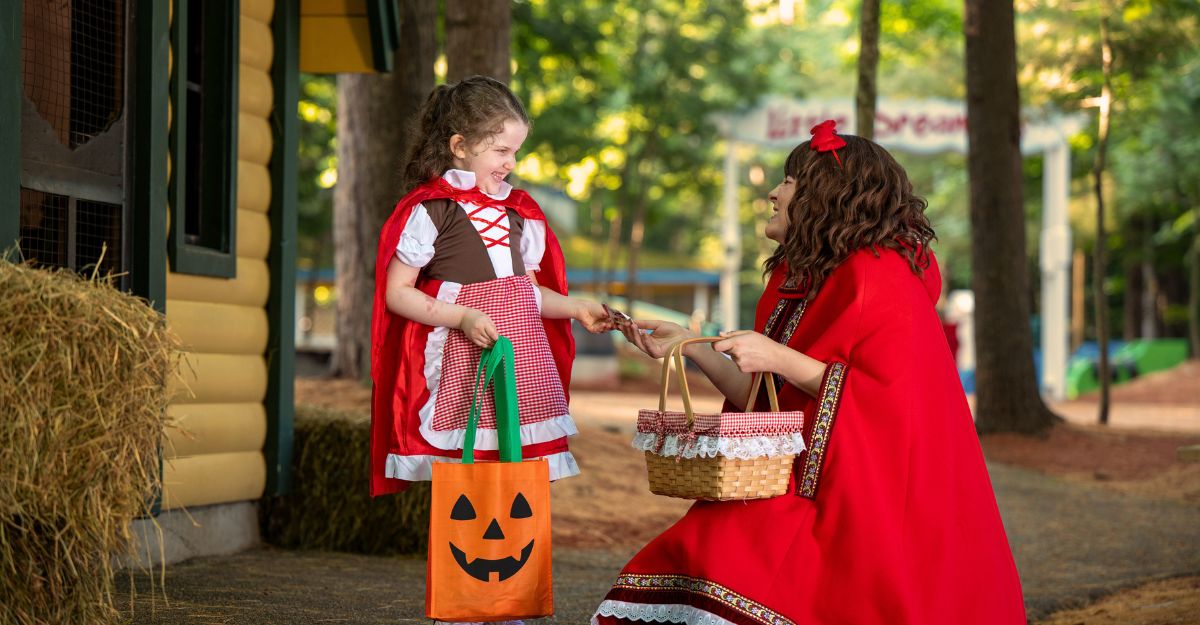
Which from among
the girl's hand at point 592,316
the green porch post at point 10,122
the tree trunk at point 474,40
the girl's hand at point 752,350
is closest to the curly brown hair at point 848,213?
the girl's hand at point 752,350

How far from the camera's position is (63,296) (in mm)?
3225

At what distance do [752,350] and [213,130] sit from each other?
11.7ft

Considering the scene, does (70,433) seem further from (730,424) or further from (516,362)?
(730,424)

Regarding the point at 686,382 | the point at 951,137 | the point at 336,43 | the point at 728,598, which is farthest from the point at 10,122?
the point at 951,137

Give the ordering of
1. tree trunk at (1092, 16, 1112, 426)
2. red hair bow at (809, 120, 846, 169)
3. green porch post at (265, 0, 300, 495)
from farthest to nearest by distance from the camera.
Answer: tree trunk at (1092, 16, 1112, 426)
green porch post at (265, 0, 300, 495)
red hair bow at (809, 120, 846, 169)

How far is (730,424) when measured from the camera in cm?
318

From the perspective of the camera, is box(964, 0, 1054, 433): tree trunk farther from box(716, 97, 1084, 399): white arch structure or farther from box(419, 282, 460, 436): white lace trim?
box(419, 282, 460, 436): white lace trim

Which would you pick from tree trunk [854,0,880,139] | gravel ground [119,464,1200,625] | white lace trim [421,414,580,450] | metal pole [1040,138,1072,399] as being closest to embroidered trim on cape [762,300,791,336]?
white lace trim [421,414,580,450]

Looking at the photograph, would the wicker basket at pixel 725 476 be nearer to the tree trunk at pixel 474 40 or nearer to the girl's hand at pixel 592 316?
the girl's hand at pixel 592 316

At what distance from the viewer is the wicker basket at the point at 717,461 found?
10.5ft

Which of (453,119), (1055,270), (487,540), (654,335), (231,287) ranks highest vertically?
(1055,270)

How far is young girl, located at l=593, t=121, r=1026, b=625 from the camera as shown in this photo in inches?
127

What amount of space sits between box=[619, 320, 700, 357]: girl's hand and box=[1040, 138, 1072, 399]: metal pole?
18324mm

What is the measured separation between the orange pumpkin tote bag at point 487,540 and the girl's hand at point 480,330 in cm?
38
